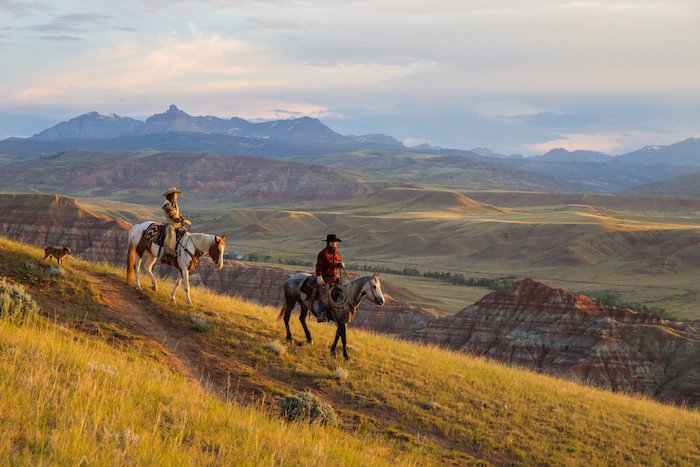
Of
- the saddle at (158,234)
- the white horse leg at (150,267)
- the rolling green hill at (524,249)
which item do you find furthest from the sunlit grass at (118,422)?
the rolling green hill at (524,249)

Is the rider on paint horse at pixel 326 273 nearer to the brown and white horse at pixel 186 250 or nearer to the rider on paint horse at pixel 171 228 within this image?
the brown and white horse at pixel 186 250

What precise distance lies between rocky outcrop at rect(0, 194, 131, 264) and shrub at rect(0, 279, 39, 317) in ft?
210

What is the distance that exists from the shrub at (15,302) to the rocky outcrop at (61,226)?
64.1 metres

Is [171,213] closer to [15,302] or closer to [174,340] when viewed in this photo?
[174,340]

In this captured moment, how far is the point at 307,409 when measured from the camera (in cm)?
985

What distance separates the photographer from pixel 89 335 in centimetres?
1088

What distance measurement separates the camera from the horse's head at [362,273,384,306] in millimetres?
13750

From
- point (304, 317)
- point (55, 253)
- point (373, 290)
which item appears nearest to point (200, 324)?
point (304, 317)

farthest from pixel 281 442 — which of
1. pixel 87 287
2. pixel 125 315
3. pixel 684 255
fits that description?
pixel 684 255

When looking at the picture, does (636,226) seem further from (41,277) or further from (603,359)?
(41,277)

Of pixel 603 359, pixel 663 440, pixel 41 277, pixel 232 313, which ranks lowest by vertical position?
pixel 603 359

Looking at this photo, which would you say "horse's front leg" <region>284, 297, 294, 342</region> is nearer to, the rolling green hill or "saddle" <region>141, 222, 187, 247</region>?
"saddle" <region>141, 222, 187, 247</region>

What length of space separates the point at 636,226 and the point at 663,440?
12915 centimetres

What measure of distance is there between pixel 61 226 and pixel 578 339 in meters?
74.6
